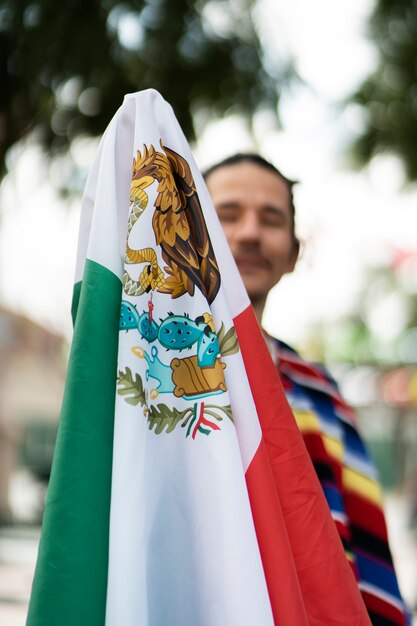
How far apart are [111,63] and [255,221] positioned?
5414 mm

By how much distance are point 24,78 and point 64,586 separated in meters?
5.33

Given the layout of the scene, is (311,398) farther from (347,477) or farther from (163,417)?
(163,417)

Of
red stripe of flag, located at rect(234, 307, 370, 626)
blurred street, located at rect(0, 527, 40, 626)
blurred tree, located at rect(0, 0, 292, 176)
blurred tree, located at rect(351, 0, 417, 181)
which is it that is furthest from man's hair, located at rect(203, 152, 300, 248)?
blurred tree, located at rect(351, 0, 417, 181)

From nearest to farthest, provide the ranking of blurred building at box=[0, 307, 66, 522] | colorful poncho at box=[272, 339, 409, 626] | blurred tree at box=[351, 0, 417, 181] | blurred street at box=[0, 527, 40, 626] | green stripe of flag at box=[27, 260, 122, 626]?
1. green stripe of flag at box=[27, 260, 122, 626]
2. colorful poncho at box=[272, 339, 409, 626]
3. blurred street at box=[0, 527, 40, 626]
4. blurred tree at box=[351, 0, 417, 181]
5. blurred building at box=[0, 307, 66, 522]

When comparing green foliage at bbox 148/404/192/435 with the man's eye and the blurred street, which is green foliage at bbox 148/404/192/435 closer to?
the man's eye

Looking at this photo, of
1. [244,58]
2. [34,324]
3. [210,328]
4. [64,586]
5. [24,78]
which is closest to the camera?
[64,586]

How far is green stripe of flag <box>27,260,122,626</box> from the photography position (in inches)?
29.1

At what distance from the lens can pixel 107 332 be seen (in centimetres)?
83

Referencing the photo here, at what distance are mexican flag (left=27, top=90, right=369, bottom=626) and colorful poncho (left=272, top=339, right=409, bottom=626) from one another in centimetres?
40

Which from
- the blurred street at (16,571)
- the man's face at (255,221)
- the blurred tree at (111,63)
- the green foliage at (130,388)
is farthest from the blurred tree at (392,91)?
the green foliage at (130,388)

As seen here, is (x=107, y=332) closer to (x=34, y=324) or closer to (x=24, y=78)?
(x=24, y=78)

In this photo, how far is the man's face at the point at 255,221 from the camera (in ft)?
4.42

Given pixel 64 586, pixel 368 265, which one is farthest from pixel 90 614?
pixel 368 265

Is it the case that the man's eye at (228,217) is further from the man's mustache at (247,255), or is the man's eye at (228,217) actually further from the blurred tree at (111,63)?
the blurred tree at (111,63)
